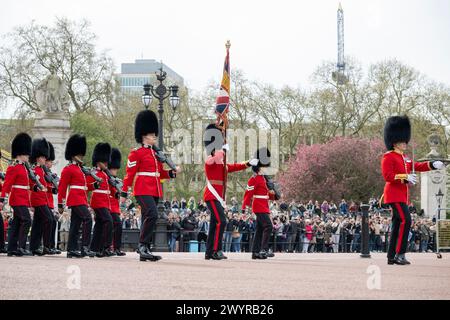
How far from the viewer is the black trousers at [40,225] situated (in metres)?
15.7

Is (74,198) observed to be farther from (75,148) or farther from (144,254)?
(144,254)

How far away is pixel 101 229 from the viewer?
1564 cm

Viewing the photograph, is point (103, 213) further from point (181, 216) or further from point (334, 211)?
point (334, 211)

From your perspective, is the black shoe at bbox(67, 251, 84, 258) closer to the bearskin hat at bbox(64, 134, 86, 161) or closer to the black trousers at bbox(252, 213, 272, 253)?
the bearskin hat at bbox(64, 134, 86, 161)

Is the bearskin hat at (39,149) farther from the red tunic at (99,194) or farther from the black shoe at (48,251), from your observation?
the black shoe at (48,251)

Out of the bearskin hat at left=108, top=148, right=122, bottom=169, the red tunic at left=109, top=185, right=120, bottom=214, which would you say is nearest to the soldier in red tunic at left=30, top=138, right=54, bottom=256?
the red tunic at left=109, top=185, right=120, bottom=214

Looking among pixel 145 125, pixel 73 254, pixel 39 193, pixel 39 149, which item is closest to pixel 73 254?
pixel 73 254

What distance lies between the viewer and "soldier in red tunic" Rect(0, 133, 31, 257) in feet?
49.2

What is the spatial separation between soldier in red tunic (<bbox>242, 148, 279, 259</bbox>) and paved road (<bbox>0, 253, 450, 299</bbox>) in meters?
3.56

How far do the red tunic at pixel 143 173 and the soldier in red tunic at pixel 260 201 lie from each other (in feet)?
8.86

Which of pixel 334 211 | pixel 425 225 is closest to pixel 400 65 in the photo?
pixel 334 211

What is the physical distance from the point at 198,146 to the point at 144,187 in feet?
134

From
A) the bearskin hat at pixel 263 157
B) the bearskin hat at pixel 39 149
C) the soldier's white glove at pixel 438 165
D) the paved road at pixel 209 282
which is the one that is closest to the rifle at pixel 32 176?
the bearskin hat at pixel 39 149

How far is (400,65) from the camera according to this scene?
191ft
